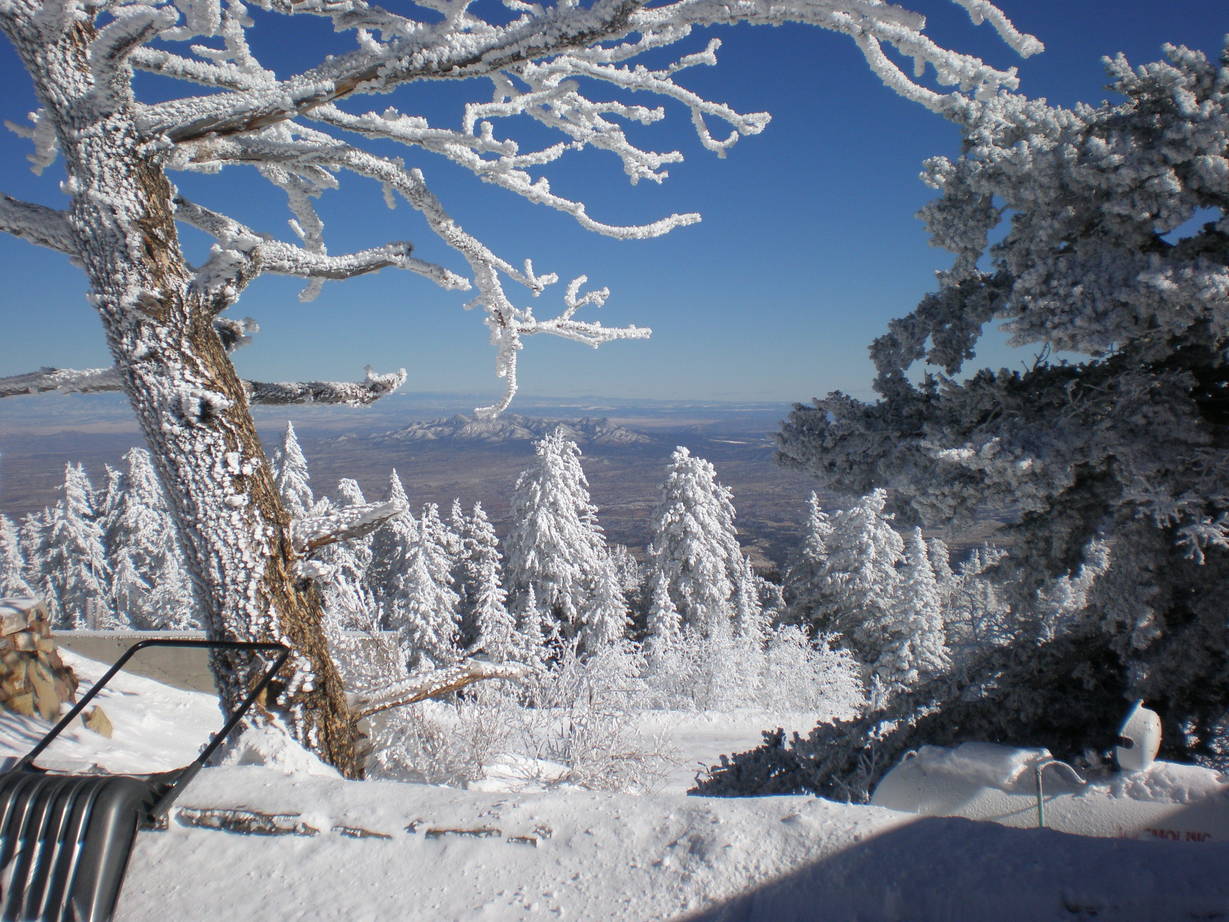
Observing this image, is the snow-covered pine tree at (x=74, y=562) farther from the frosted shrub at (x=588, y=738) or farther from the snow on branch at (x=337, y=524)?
the snow on branch at (x=337, y=524)

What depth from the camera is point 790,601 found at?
125 ft

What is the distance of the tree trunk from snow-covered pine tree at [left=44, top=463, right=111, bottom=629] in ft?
117

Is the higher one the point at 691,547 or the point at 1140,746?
the point at 1140,746

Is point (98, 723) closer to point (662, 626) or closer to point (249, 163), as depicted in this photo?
point (249, 163)

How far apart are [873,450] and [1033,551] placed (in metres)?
2.28

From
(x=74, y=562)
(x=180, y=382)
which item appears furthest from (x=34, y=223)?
(x=74, y=562)

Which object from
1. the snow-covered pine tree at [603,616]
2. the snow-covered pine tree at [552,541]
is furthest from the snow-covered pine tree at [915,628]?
the snow-covered pine tree at [552,541]

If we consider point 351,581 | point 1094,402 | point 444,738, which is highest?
point 1094,402

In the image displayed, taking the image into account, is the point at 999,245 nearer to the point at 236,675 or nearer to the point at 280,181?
the point at 280,181

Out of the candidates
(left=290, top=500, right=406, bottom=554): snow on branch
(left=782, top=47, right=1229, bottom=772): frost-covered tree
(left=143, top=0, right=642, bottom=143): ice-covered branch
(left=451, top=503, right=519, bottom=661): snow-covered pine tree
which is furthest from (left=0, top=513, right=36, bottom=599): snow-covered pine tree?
(left=782, top=47, right=1229, bottom=772): frost-covered tree

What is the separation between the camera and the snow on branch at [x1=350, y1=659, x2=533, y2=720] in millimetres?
3477

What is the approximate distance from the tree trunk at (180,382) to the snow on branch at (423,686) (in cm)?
29

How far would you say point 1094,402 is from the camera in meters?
6.97

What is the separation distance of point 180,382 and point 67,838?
5.62 feet
